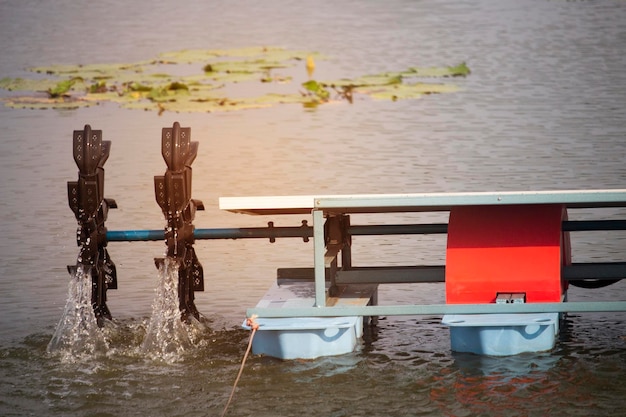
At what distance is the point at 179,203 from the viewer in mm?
9375

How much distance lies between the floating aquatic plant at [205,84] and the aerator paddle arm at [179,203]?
43.3ft

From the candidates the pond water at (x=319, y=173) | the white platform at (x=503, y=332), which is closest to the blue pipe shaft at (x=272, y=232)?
the pond water at (x=319, y=173)

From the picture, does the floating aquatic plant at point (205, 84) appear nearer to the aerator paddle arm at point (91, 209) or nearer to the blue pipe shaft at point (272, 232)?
the blue pipe shaft at point (272, 232)

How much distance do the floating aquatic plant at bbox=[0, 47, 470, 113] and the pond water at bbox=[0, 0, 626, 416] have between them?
0.58 metres

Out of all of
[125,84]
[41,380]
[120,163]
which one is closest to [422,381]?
[41,380]

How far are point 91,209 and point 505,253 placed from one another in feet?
9.18

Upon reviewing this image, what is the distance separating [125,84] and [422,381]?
17.6m

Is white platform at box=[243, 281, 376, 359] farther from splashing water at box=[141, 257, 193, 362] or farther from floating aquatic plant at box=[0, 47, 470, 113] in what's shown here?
floating aquatic plant at box=[0, 47, 470, 113]

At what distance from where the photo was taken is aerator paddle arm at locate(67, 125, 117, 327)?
941 centimetres

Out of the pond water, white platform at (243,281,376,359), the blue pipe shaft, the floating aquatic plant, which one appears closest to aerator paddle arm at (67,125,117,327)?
the blue pipe shaft

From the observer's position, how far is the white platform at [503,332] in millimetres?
8461

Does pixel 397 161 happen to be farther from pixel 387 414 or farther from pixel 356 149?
pixel 387 414

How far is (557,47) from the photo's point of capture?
2817 centimetres

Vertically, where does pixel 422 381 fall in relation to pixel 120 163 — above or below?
below
